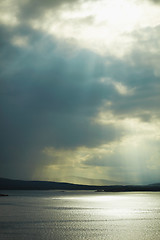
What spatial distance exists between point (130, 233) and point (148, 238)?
4374 millimetres

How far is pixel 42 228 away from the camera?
51094mm

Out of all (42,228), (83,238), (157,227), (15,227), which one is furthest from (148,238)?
(15,227)

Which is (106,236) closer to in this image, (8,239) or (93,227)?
(93,227)

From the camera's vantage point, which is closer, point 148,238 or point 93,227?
point 148,238

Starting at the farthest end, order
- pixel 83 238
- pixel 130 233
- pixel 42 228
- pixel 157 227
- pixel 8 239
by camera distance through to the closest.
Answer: pixel 157 227 → pixel 42 228 → pixel 130 233 → pixel 83 238 → pixel 8 239

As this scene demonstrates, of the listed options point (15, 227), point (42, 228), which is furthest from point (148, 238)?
point (15, 227)

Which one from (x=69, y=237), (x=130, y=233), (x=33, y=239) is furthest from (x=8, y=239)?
(x=130, y=233)

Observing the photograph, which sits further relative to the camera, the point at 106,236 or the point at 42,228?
the point at 42,228

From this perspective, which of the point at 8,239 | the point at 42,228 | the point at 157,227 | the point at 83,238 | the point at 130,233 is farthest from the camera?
the point at 157,227

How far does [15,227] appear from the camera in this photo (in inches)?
1981

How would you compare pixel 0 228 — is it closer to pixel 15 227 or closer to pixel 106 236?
pixel 15 227

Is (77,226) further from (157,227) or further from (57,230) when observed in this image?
(157,227)

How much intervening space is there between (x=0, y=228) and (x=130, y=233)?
19694mm

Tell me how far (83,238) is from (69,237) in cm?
197
